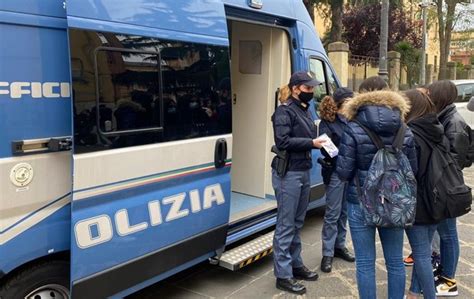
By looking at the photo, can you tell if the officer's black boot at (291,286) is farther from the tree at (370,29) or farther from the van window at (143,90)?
the tree at (370,29)

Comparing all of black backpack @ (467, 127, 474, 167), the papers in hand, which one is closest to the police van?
the papers in hand

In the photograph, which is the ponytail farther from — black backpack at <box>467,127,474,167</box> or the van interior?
black backpack at <box>467,127,474,167</box>

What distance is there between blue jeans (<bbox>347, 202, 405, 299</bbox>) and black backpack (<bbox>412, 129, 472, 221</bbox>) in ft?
1.13

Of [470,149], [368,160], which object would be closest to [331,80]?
[470,149]

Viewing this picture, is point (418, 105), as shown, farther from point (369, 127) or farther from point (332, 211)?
point (332, 211)

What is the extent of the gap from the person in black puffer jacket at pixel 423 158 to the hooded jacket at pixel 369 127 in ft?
0.57

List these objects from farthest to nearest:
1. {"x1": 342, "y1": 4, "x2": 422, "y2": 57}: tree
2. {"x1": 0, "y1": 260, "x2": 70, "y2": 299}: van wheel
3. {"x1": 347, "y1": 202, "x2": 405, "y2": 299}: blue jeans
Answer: {"x1": 342, "y1": 4, "x2": 422, "y2": 57}: tree < {"x1": 347, "y1": 202, "x2": 405, "y2": 299}: blue jeans < {"x1": 0, "y1": 260, "x2": 70, "y2": 299}: van wheel

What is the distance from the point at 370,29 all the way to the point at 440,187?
21.0 meters

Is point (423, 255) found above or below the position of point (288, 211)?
below

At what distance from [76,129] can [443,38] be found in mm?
25197

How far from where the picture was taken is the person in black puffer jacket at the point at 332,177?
4.54 m

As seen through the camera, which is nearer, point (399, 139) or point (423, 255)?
point (399, 139)

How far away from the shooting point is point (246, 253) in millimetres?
A: 4465

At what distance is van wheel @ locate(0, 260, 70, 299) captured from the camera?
2.90 meters
